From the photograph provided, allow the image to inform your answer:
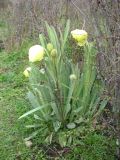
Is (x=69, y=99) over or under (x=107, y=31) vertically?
under

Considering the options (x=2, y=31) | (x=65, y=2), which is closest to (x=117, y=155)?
(x=65, y=2)

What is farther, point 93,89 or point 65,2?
point 65,2

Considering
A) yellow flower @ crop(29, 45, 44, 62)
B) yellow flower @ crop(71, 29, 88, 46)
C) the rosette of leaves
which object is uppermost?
yellow flower @ crop(71, 29, 88, 46)

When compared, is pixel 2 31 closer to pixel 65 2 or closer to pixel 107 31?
pixel 65 2

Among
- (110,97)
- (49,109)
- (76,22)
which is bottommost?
(49,109)

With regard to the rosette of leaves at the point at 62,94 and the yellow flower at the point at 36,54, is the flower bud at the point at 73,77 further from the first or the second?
the yellow flower at the point at 36,54

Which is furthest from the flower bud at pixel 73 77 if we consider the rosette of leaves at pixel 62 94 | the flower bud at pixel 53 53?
the flower bud at pixel 53 53

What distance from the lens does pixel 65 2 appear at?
193 inches

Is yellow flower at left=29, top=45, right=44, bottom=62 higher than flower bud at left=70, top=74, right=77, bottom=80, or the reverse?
yellow flower at left=29, top=45, right=44, bottom=62

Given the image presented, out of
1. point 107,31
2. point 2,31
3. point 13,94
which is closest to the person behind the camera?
point 107,31

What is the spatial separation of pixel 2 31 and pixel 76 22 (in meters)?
3.28

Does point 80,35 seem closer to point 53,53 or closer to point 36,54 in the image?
point 53,53

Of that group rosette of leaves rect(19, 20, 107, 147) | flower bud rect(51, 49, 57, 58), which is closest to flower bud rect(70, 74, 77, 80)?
rosette of leaves rect(19, 20, 107, 147)

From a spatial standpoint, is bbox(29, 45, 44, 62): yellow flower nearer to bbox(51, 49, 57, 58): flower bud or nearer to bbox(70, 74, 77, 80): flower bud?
bbox(51, 49, 57, 58): flower bud
